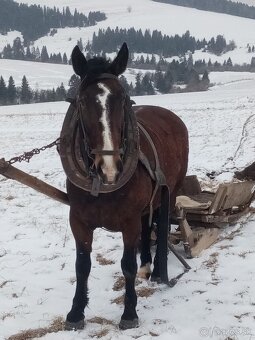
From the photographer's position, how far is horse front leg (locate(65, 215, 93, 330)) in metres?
4.39

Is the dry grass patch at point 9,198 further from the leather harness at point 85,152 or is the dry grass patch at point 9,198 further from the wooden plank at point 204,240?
the leather harness at point 85,152

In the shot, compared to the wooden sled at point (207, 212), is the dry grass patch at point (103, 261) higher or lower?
lower

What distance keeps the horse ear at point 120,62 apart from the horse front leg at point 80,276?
58.5 inches

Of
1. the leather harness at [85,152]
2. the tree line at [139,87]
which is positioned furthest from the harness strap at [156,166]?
the tree line at [139,87]

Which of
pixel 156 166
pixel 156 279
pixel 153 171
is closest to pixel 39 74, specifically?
pixel 156 279

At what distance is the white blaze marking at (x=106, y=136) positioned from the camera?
3.57 m

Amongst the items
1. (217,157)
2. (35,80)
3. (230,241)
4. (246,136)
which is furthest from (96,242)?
(35,80)

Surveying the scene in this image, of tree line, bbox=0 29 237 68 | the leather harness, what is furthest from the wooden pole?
tree line, bbox=0 29 237 68

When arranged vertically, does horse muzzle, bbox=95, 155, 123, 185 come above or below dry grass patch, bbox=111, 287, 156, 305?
above

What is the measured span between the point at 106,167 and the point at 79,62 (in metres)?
0.97

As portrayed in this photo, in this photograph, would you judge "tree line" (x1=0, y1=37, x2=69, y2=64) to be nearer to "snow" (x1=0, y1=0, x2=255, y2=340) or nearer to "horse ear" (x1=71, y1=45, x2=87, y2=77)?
"snow" (x1=0, y1=0, x2=255, y2=340)

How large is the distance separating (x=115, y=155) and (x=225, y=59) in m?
189

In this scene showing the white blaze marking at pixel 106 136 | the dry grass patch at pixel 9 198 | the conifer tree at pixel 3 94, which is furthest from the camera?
the conifer tree at pixel 3 94

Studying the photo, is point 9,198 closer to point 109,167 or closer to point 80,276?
point 80,276
